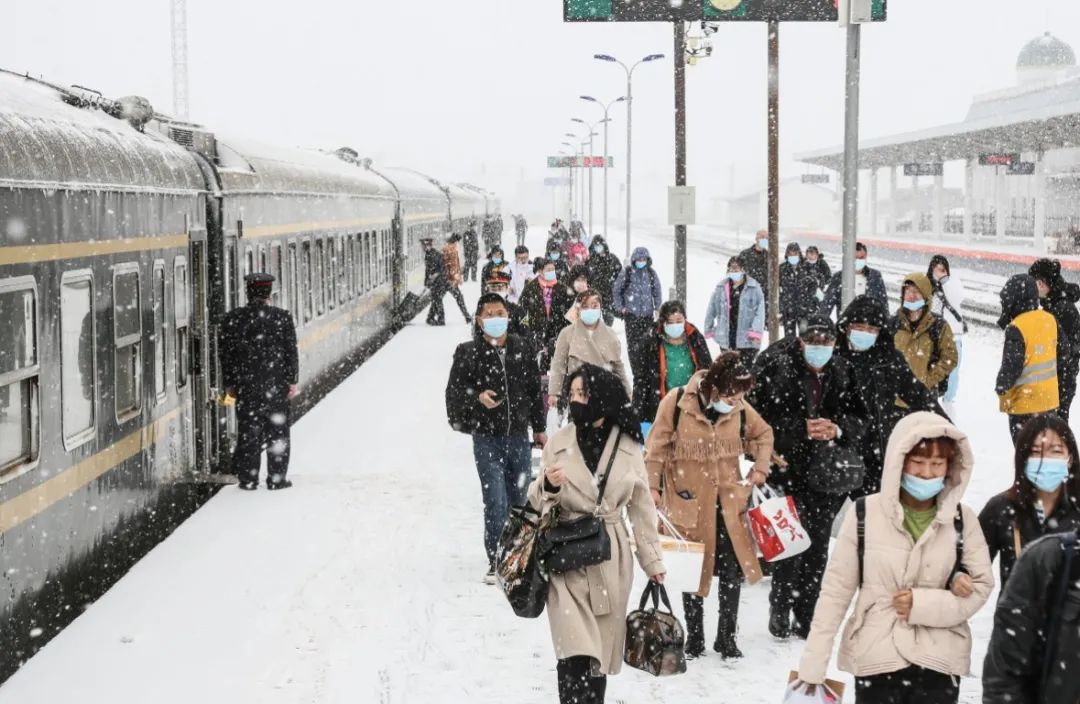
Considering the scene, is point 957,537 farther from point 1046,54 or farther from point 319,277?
point 1046,54

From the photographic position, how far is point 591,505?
5.76 m

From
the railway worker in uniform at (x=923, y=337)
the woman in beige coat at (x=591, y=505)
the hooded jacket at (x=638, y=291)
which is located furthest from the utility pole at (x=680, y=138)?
the woman in beige coat at (x=591, y=505)

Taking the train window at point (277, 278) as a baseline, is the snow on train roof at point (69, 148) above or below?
above

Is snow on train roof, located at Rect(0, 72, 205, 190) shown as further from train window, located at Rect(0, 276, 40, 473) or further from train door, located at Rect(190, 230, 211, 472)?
train door, located at Rect(190, 230, 211, 472)

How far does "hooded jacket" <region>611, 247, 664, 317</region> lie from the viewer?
51.0ft

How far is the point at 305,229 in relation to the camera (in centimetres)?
1625

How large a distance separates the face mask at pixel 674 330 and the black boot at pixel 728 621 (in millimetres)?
2883

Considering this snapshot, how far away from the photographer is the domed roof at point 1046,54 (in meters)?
106

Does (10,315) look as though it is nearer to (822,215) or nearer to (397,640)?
(397,640)

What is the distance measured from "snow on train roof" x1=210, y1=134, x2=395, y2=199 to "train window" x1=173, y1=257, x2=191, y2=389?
4.55 feet

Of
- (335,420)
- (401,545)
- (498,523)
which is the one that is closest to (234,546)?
(401,545)

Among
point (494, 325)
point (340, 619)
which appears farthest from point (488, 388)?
point (340, 619)

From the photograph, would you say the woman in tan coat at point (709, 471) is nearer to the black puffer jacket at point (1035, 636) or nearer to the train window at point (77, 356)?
the train window at point (77, 356)

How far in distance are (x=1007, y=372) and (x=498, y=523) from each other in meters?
3.83
